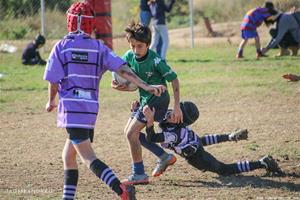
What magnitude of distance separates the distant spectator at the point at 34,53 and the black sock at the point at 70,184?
37.5 feet


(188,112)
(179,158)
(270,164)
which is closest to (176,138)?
(188,112)

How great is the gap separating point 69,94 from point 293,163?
289 centimetres

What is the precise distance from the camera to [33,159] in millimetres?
7922

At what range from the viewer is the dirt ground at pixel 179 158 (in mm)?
6406

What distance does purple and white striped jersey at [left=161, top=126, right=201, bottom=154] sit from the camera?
6832 millimetres

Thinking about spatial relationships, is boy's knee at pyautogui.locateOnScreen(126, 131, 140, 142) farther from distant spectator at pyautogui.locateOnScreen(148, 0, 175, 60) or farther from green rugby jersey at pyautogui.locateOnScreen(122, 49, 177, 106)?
distant spectator at pyautogui.locateOnScreen(148, 0, 175, 60)

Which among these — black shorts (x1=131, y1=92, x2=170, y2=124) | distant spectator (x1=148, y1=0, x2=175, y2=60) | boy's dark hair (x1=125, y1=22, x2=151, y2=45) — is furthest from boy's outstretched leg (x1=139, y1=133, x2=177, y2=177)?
distant spectator (x1=148, y1=0, x2=175, y2=60)

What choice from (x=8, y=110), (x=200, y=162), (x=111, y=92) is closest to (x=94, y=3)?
(x=111, y=92)

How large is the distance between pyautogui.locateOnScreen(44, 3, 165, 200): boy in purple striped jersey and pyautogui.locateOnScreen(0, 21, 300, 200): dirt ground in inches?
31.0

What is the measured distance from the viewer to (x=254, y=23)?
17.8 meters

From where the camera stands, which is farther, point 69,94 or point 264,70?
point 264,70

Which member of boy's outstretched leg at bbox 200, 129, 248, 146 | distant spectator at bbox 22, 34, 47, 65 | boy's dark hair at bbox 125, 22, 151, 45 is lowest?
distant spectator at bbox 22, 34, 47, 65

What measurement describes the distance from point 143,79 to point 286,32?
11834 mm

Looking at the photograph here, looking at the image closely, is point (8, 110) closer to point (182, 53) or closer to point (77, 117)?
point (77, 117)
